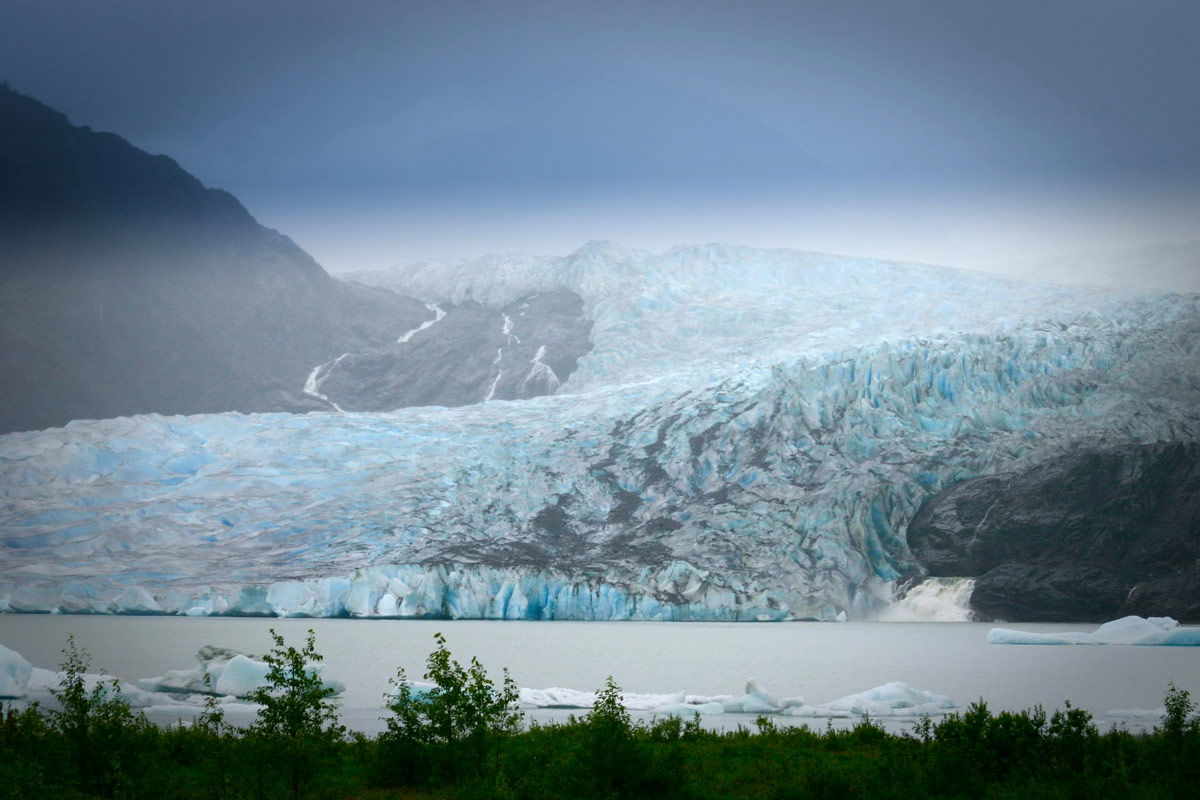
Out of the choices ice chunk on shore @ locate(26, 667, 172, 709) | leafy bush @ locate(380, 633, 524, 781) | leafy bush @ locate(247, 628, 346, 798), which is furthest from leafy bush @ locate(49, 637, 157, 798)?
ice chunk on shore @ locate(26, 667, 172, 709)

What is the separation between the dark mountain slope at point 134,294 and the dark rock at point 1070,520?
3226 centimetres

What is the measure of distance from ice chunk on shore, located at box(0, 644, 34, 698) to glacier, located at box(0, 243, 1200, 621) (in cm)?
1413

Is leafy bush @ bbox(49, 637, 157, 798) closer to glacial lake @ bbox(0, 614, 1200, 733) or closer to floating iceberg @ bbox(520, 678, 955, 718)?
glacial lake @ bbox(0, 614, 1200, 733)

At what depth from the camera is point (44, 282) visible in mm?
53125

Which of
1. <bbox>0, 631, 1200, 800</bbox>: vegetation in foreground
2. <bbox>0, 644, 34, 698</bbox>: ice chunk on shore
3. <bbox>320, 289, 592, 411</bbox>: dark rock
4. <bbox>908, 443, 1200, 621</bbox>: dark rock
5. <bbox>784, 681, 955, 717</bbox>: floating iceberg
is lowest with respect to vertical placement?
<bbox>784, 681, 955, 717</bbox>: floating iceberg

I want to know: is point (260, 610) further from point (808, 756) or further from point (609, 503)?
point (808, 756)

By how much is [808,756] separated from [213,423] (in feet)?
101

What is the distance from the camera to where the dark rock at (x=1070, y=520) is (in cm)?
3322

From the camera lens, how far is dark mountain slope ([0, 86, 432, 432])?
168 feet

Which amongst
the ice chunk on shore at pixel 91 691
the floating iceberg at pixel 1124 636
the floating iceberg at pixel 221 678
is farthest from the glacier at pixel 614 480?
the ice chunk on shore at pixel 91 691

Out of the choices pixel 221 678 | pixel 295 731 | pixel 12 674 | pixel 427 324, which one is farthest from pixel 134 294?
pixel 295 731

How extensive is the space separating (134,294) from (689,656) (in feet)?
146

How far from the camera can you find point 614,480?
34906 millimetres

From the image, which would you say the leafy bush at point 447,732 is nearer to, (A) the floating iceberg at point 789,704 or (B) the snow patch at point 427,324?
(A) the floating iceberg at point 789,704
